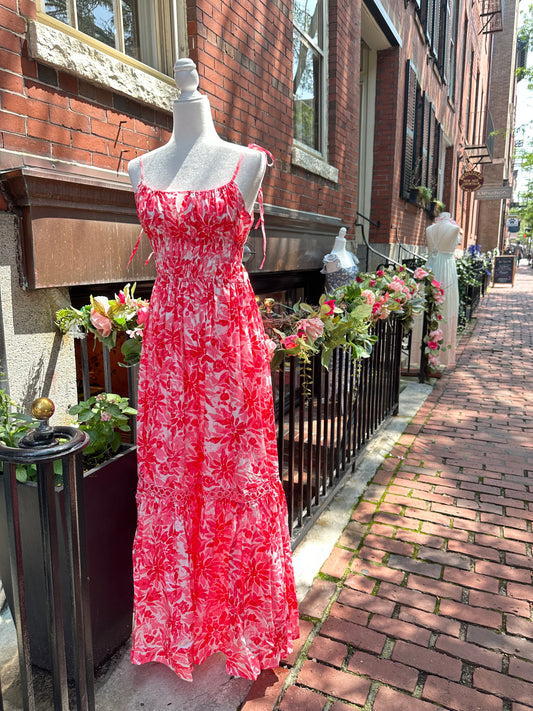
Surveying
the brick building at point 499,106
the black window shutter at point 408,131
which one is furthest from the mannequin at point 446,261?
the brick building at point 499,106

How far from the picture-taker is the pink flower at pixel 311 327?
2299 millimetres

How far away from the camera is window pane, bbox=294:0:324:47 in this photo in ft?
16.5

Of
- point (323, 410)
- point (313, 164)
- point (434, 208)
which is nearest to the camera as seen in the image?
point (323, 410)

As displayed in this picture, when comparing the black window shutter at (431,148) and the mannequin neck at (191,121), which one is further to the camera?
the black window shutter at (431,148)

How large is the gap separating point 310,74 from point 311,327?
427 cm

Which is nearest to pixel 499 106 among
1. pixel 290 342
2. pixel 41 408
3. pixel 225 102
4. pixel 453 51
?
pixel 453 51

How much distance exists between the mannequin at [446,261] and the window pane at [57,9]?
16.5 ft

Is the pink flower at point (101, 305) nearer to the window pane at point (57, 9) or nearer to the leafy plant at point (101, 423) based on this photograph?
the leafy plant at point (101, 423)

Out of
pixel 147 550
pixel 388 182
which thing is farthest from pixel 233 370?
pixel 388 182

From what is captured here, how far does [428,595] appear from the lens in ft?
7.96

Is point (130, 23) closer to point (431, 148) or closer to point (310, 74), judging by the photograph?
point (310, 74)

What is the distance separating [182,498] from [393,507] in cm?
188

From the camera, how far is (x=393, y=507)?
325 centimetres

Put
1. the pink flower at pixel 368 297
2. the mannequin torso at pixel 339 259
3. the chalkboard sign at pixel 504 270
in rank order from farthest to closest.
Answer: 1. the chalkboard sign at pixel 504 270
2. the mannequin torso at pixel 339 259
3. the pink flower at pixel 368 297
